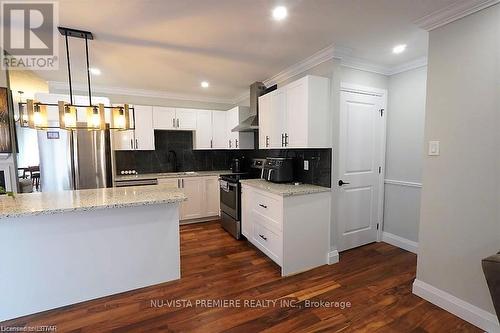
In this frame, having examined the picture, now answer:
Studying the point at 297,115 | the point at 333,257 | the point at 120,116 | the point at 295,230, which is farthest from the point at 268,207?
the point at 120,116

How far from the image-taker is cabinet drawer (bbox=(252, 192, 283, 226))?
2.58 meters

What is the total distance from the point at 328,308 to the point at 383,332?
1.39ft

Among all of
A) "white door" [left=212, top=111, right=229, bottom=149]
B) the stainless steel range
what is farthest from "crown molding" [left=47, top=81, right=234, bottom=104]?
the stainless steel range

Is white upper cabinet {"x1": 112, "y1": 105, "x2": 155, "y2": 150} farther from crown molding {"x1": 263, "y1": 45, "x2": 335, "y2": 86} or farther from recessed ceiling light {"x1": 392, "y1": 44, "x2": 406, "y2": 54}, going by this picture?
recessed ceiling light {"x1": 392, "y1": 44, "x2": 406, "y2": 54}

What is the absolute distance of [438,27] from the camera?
1.96 m

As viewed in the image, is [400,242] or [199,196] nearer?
[400,242]

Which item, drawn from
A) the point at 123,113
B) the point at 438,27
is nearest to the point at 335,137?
the point at 438,27

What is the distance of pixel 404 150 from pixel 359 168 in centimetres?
65

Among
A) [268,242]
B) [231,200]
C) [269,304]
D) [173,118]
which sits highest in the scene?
[173,118]

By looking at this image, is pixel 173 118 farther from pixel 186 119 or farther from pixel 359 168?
pixel 359 168

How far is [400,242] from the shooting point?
3.18m

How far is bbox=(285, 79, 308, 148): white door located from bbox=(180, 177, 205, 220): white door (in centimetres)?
215

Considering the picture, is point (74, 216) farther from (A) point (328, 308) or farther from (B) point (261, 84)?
(B) point (261, 84)

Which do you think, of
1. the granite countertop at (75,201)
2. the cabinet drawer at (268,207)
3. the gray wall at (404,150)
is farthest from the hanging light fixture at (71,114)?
the gray wall at (404,150)
